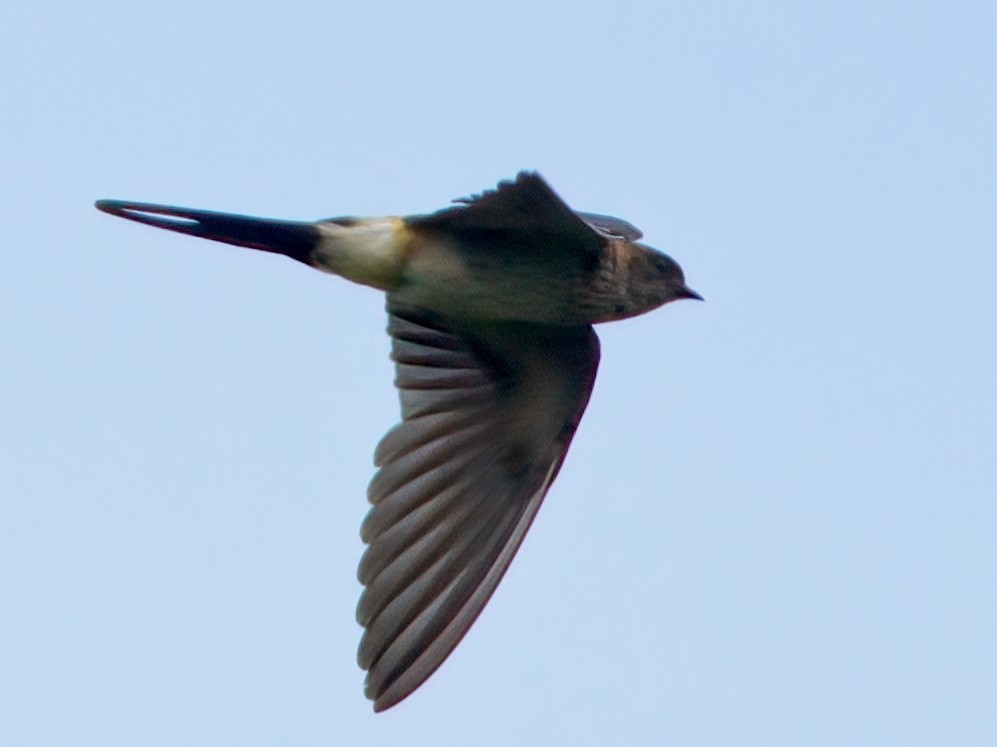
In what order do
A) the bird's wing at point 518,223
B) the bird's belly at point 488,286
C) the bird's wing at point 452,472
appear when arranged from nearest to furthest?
the bird's wing at point 518,223, the bird's belly at point 488,286, the bird's wing at point 452,472

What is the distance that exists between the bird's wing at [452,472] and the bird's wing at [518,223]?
1.77 feet

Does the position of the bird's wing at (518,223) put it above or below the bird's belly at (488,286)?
above

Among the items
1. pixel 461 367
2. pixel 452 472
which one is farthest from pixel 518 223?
pixel 452 472

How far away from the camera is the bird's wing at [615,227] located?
23.2 feet

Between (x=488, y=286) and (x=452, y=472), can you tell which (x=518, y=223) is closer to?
(x=488, y=286)

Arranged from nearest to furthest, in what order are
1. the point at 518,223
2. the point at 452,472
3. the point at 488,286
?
the point at 518,223 → the point at 488,286 → the point at 452,472

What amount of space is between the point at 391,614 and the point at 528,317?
41.4 inches

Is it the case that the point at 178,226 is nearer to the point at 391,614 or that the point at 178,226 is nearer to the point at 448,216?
the point at 448,216

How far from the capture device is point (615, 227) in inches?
282

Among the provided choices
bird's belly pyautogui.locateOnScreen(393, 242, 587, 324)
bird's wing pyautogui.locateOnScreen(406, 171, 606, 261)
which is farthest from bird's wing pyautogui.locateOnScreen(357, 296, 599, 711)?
bird's wing pyautogui.locateOnScreen(406, 171, 606, 261)

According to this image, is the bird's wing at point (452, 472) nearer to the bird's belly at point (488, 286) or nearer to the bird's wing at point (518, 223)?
the bird's belly at point (488, 286)

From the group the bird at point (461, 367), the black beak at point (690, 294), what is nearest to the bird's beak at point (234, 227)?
the bird at point (461, 367)

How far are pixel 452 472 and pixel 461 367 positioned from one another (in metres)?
0.36

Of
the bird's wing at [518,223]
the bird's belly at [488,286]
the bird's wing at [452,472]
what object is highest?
the bird's wing at [518,223]
